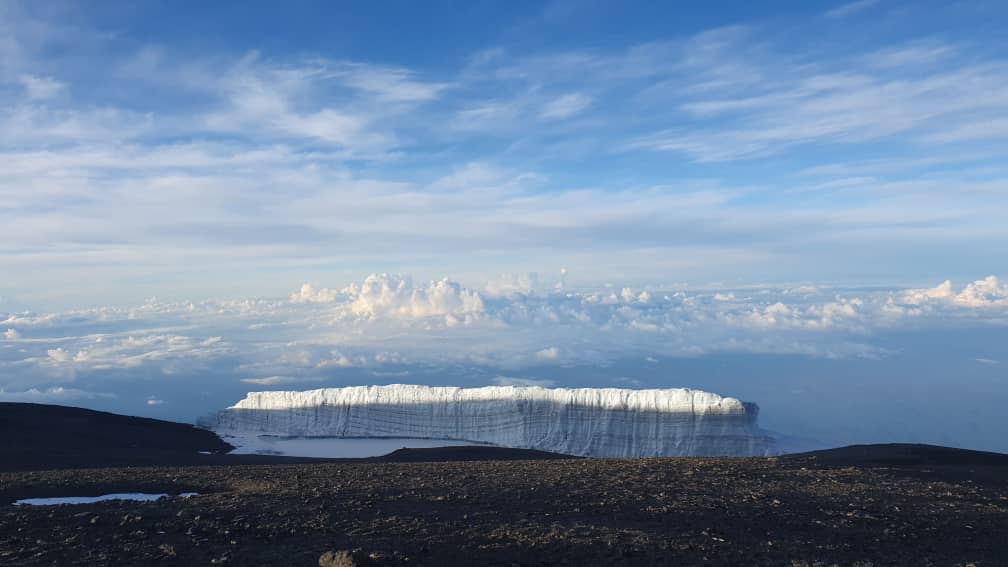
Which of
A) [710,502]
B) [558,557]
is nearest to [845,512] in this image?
[710,502]

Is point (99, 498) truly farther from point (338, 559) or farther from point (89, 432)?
point (89, 432)

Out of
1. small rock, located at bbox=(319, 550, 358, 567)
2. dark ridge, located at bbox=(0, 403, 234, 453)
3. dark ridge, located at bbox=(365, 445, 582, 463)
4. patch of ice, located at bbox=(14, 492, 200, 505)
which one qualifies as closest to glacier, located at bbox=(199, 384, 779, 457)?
dark ridge, located at bbox=(0, 403, 234, 453)

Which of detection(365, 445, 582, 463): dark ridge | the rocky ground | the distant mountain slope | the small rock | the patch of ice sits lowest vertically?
detection(365, 445, 582, 463): dark ridge

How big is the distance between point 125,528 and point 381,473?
8.50m

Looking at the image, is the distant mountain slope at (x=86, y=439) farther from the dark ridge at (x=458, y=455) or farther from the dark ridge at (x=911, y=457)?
the dark ridge at (x=911, y=457)

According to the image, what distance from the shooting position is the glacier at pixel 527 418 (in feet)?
163

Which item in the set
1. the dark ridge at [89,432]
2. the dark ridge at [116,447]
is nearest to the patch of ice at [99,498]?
the dark ridge at [116,447]

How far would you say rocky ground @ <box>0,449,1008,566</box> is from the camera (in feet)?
41.2

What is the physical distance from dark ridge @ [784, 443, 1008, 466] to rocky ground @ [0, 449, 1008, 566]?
11.3 ft

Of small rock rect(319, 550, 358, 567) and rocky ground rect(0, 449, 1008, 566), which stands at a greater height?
small rock rect(319, 550, 358, 567)

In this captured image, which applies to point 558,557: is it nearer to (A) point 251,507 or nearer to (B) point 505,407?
(A) point 251,507

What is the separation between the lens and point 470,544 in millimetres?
12969

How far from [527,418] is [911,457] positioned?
28702 mm

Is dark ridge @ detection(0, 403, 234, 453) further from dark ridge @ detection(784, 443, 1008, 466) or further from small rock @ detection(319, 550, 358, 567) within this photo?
dark ridge @ detection(784, 443, 1008, 466)
